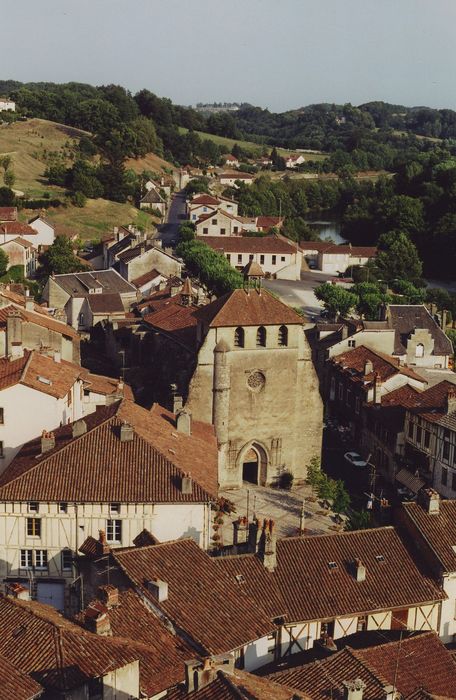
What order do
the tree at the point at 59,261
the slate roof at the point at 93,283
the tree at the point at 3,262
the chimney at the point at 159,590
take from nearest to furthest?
1. the chimney at the point at 159,590
2. the slate roof at the point at 93,283
3. the tree at the point at 3,262
4. the tree at the point at 59,261

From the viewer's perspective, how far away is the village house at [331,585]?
87.9 ft

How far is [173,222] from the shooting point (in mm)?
131375

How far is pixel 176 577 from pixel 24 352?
20.2m

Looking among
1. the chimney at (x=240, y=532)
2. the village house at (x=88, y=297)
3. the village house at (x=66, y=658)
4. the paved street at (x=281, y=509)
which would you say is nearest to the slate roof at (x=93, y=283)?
the village house at (x=88, y=297)

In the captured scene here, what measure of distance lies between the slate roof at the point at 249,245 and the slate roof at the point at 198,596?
8190cm

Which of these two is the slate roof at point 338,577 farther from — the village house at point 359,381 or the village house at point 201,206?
the village house at point 201,206

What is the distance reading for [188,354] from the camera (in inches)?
1876

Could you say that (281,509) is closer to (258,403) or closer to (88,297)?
(258,403)

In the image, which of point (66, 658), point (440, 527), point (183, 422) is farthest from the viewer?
point (183, 422)

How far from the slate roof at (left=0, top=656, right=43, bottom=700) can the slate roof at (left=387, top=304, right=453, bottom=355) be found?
4863cm

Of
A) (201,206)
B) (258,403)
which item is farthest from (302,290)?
(258,403)

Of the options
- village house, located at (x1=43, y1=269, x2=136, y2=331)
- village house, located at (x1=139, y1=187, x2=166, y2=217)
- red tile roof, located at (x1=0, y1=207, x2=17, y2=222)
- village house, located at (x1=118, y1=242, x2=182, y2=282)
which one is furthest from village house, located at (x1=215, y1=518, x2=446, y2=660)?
village house, located at (x1=139, y1=187, x2=166, y2=217)

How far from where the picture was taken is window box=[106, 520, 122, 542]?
31141 millimetres

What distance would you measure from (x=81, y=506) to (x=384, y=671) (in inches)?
488
